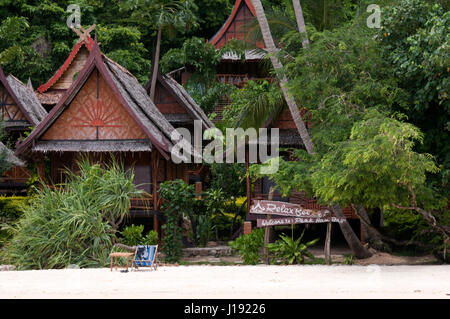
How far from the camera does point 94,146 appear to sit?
18312 mm

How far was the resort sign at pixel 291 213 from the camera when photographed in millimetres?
15133

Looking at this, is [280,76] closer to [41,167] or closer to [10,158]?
[41,167]

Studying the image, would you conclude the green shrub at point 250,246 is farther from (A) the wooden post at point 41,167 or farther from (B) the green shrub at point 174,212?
(A) the wooden post at point 41,167

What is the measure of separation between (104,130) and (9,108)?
9542 mm

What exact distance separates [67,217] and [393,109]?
8167mm

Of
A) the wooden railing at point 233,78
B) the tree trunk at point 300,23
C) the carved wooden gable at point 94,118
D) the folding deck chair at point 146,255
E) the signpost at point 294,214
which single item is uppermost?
the tree trunk at point 300,23

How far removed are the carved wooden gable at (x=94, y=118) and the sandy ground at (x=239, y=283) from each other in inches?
219

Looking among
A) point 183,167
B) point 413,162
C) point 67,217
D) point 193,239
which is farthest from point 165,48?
point 413,162

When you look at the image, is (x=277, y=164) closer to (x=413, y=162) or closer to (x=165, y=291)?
(x=413, y=162)

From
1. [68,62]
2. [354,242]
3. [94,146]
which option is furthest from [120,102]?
[68,62]

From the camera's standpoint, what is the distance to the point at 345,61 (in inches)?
591

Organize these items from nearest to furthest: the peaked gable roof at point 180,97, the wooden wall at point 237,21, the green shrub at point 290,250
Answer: the green shrub at point 290,250 < the peaked gable roof at point 180,97 < the wooden wall at point 237,21

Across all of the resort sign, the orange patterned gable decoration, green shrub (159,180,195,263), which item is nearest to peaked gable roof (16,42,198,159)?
the orange patterned gable decoration

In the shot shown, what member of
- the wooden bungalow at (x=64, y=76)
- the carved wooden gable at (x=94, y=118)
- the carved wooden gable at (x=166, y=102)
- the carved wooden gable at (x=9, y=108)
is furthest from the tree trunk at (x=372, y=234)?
the wooden bungalow at (x=64, y=76)
